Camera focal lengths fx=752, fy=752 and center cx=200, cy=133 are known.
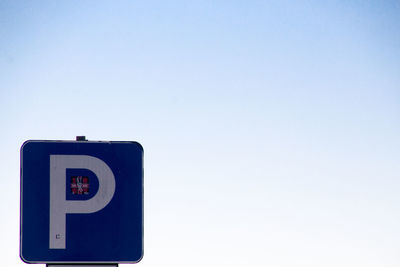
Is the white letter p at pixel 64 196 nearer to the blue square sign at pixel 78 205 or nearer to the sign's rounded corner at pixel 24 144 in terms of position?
the blue square sign at pixel 78 205

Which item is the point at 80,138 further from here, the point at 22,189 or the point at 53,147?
the point at 22,189

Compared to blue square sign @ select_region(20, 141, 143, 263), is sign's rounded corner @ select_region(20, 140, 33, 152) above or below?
above

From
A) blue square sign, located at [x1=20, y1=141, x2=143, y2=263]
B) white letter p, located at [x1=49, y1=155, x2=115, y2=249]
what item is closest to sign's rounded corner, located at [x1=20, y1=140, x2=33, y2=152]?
blue square sign, located at [x1=20, y1=141, x2=143, y2=263]

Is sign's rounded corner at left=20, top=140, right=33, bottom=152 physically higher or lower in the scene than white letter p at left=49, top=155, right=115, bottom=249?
higher

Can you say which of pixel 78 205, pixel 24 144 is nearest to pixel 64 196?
pixel 78 205

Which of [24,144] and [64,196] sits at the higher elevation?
[24,144]

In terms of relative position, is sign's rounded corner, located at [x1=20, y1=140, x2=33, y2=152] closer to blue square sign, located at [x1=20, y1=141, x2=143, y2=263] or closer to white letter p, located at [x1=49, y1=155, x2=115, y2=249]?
blue square sign, located at [x1=20, y1=141, x2=143, y2=263]

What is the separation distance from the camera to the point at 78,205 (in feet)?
16.8

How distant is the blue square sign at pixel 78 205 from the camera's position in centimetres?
509

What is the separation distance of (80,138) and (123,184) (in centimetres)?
44

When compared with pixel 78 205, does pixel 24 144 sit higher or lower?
higher

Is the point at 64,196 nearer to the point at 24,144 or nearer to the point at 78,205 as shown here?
the point at 78,205

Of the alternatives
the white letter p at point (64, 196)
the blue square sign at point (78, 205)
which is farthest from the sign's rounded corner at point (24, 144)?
the white letter p at point (64, 196)

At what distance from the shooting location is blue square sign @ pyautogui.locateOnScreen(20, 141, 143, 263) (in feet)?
16.7
